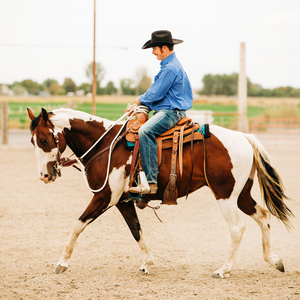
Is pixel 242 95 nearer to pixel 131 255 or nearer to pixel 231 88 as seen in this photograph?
pixel 131 255

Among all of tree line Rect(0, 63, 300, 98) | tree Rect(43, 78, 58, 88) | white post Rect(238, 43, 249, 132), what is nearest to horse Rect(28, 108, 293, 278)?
white post Rect(238, 43, 249, 132)

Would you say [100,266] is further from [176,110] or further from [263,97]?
[263,97]

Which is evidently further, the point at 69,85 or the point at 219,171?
the point at 69,85

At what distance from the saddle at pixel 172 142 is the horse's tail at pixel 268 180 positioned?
0.62 meters

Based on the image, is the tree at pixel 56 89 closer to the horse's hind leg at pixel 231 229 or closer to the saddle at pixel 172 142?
the saddle at pixel 172 142

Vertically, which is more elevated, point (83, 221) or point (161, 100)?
point (161, 100)

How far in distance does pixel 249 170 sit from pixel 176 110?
3.31ft

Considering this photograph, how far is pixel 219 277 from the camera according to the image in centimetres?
384

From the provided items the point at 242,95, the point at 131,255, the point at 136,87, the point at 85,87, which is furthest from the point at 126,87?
the point at 131,255

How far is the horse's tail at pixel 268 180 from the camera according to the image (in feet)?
13.6

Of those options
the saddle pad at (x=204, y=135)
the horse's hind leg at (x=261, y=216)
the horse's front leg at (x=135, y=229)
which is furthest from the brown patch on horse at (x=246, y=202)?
the horse's front leg at (x=135, y=229)

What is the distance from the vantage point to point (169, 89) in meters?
3.99

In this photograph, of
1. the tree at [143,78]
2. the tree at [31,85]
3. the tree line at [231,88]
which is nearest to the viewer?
the tree line at [231,88]

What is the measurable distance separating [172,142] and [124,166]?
56cm
